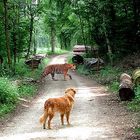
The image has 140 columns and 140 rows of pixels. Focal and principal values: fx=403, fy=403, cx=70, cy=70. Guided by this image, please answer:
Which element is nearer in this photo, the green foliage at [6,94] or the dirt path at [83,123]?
the dirt path at [83,123]

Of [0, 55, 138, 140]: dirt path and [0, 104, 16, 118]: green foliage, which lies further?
[0, 104, 16, 118]: green foliage

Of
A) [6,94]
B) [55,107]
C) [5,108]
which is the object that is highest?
[55,107]

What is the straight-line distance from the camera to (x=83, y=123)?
1353 cm

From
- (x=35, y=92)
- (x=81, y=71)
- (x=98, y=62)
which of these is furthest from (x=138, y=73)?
(x=81, y=71)

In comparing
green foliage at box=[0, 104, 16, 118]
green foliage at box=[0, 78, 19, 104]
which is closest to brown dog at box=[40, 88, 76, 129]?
green foliage at box=[0, 104, 16, 118]

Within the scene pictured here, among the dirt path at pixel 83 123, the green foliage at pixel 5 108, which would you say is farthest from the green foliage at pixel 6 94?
the dirt path at pixel 83 123

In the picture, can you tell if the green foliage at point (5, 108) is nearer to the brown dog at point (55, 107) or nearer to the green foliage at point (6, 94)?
the green foliage at point (6, 94)

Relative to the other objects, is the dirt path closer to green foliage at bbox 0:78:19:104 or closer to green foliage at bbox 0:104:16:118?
green foliage at bbox 0:104:16:118

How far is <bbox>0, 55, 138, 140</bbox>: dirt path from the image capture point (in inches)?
452

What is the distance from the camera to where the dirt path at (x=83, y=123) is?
37.7ft

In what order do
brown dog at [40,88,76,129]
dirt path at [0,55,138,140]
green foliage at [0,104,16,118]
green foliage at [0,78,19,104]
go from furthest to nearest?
green foliage at [0,78,19,104] < green foliage at [0,104,16,118] < brown dog at [40,88,76,129] < dirt path at [0,55,138,140]

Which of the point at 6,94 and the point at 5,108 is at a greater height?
the point at 6,94

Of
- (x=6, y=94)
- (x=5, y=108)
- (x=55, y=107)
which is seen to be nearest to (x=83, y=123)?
(x=55, y=107)

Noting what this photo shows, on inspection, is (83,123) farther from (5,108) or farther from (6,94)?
(6,94)
